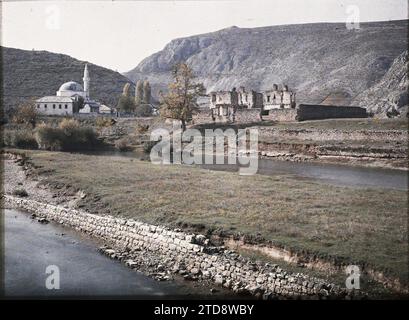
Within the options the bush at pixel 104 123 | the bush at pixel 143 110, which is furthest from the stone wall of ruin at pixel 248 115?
the bush at pixel 143 110

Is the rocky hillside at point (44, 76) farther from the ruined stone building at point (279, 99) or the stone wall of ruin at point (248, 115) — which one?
the stone wall of ruin at point (248, 115)

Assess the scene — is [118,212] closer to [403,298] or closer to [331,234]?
[331,234]

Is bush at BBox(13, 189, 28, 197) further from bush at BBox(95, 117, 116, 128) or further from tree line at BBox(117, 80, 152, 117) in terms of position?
tree line at BBox(117, 80, 152, 117)

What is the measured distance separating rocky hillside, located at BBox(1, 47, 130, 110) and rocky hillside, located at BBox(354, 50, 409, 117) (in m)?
72.0

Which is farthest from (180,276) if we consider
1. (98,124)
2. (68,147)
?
(98,124)

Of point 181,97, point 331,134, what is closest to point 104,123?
point 181,97

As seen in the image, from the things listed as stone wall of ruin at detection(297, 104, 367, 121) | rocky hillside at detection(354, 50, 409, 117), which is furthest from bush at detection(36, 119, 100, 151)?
rocky hillside at detection(354, 50, 409, 117)

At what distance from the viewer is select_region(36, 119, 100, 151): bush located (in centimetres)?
5869

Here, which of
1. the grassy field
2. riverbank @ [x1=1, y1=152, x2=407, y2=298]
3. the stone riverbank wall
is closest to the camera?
riverbank @ [x1=1, y1=152, x2=407, y2=298]

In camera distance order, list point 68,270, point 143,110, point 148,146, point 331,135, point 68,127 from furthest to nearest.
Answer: point 143,110 < point 68,127 < point 148,146 < point 331,135 < point 68,270

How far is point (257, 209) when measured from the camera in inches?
812

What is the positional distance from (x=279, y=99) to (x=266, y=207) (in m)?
54.8

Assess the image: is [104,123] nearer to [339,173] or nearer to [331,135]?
[331,135]

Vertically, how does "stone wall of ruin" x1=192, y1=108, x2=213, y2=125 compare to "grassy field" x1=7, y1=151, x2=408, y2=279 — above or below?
above
